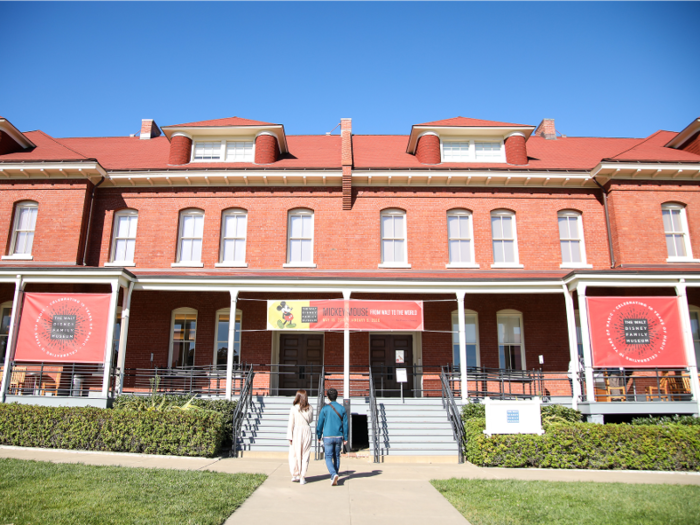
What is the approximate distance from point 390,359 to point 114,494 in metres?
11.2

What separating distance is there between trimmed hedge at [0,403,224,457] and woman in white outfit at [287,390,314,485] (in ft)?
10.1

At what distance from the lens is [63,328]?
13.8m

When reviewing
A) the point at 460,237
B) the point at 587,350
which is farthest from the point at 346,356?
the point at 460,237

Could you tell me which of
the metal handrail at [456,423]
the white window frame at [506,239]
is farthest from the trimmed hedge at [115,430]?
the white window frame at [506,239]

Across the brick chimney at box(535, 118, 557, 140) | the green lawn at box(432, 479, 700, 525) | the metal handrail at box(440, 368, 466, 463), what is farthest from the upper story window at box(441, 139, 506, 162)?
the green lawn at box(432, 479, 700, 525)

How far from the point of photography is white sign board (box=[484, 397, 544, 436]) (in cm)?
1066

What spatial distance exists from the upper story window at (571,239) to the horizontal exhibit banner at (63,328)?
1509cm

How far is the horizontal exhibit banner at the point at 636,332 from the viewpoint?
43.7ft

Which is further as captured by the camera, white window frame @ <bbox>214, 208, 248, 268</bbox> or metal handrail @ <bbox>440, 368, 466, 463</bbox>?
white window frame @ <bbox>214, 208, 248, 268</bbox>

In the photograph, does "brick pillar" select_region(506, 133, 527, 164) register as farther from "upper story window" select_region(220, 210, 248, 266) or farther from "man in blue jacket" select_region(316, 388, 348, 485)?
"man in blue jacket" select_region(316, 388, 348, 485)

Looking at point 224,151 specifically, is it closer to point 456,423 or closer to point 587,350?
point 456,423

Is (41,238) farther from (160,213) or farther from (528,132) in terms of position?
(528,132)

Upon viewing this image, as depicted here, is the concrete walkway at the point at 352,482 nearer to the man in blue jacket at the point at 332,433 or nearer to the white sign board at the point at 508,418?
the man in blue jacket at the point at 332,433

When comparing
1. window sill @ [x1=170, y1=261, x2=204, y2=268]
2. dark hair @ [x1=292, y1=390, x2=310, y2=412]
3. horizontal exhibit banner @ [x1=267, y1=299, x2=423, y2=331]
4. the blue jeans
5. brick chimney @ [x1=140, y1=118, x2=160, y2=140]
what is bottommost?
the blue jeans
